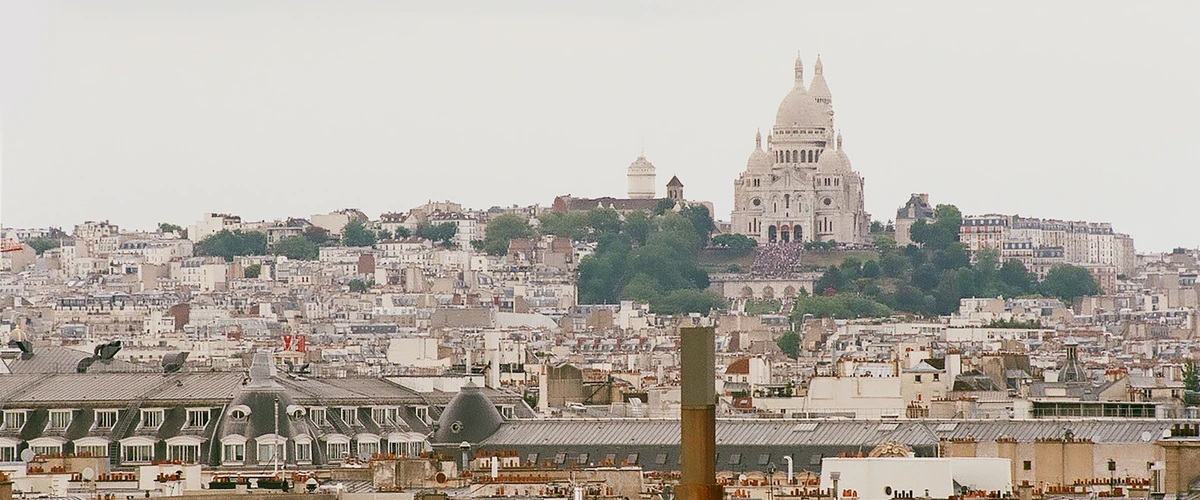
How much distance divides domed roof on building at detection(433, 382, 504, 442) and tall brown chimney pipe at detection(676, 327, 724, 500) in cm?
3100

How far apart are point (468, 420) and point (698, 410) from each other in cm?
3201

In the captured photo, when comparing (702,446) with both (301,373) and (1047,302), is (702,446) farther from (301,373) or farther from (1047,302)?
(1047,302)

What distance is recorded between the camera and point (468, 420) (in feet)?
174

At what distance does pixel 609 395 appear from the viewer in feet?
229

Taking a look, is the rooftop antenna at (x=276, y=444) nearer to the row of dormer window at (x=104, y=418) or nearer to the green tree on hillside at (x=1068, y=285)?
the row of dormer window at (x=104, y=418)

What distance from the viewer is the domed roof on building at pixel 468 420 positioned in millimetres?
52656

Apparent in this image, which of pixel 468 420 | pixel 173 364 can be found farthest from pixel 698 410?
pixel 173 364

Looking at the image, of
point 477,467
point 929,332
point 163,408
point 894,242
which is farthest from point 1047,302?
point 477,467

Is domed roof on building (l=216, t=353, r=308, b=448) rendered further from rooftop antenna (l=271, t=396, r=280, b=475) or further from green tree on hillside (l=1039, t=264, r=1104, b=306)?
green tree on hillside (l=1039, t=264, r=1104, b=306)

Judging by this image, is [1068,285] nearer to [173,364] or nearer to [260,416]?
[173,364]

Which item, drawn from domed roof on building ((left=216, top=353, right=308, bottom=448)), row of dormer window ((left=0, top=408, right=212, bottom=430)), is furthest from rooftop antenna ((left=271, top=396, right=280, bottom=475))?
row of dormer window ((left=0, top=408, right=212, bottom=430))

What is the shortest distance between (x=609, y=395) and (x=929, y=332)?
60.2 metres

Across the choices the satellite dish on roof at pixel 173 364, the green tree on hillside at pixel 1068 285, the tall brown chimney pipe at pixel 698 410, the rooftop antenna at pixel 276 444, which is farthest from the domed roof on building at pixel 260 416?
the green tree on hillside at pixel 1068 285

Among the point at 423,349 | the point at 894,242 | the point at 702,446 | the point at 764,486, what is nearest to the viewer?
the point at 702,446
